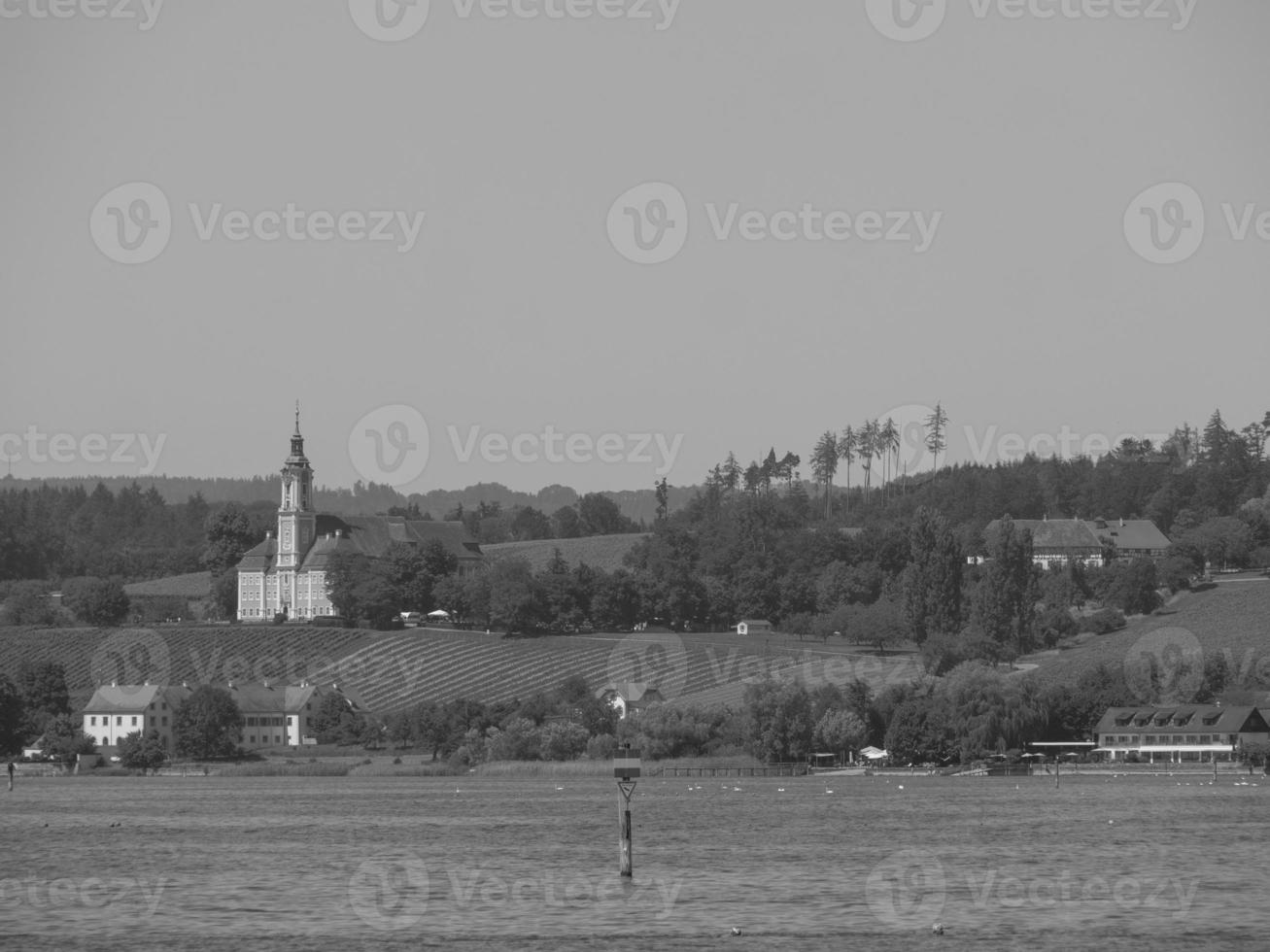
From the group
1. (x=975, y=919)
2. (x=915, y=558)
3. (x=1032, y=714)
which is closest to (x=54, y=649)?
(x=915, y=558)

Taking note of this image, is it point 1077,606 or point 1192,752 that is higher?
point 1077,606

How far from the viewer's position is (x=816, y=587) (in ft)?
634

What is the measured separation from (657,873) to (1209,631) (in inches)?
4344

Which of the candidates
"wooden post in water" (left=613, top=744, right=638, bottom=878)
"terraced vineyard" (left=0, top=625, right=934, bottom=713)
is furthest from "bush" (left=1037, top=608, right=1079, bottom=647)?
"wooden post in water" (left=613, top=744, right=638, bottom=878)

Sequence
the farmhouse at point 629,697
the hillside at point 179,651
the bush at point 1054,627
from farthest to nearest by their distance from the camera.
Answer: the bush at point 1054,627, the hillside at point 179,651, the farmhouse at point 629,697

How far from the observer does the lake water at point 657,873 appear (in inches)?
1625

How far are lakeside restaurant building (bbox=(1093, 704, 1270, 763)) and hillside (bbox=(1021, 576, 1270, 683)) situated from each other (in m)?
11.9

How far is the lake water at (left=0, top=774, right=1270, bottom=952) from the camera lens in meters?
41.3

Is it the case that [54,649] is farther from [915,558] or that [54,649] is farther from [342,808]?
[342,808]

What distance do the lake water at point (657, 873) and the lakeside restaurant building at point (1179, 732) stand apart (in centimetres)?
2876

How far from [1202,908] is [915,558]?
121200 mm

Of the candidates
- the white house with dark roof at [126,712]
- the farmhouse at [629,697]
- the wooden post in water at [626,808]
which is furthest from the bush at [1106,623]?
the wooden post in water at [626,808]

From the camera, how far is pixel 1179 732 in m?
122

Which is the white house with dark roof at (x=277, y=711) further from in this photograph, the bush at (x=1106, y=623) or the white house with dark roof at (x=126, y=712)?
the bush at (x=1106, y=623)
